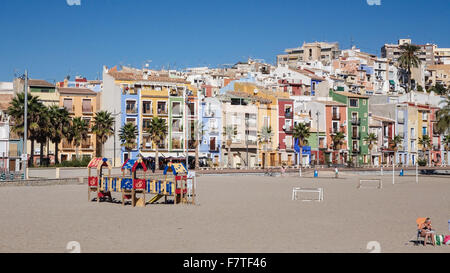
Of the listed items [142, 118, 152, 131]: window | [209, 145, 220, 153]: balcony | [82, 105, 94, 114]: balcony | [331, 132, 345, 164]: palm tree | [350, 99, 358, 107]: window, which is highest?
[350, 99, 358, 107]: window

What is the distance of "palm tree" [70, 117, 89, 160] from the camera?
72037 millimetres

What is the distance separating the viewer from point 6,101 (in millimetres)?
82938

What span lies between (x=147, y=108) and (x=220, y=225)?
60.1 metres

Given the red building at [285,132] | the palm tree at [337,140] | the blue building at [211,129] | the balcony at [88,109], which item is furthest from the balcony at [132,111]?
the palm tree at [337,140]

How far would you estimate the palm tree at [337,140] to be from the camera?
8994 cm

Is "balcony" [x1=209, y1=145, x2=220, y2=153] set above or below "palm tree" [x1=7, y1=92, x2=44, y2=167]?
below

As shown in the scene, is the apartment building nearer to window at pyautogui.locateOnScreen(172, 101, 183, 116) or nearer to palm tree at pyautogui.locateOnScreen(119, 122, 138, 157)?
window at pyautogui.locateOnScreen(172, 101, 183, 116)

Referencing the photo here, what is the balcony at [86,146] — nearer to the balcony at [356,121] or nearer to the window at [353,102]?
the balcony at [356,121]

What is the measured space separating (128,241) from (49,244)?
1956mm

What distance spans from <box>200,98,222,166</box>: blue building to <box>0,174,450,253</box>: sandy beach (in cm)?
5040

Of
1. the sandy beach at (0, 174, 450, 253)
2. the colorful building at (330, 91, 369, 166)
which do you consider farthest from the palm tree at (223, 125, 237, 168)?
the sandy beach at (0, 174, 450, 253)

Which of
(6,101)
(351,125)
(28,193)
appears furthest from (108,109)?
(28,193)

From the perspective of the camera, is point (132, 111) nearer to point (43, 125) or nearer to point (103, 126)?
point (103, 126)

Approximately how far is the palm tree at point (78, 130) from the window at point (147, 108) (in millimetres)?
7512
